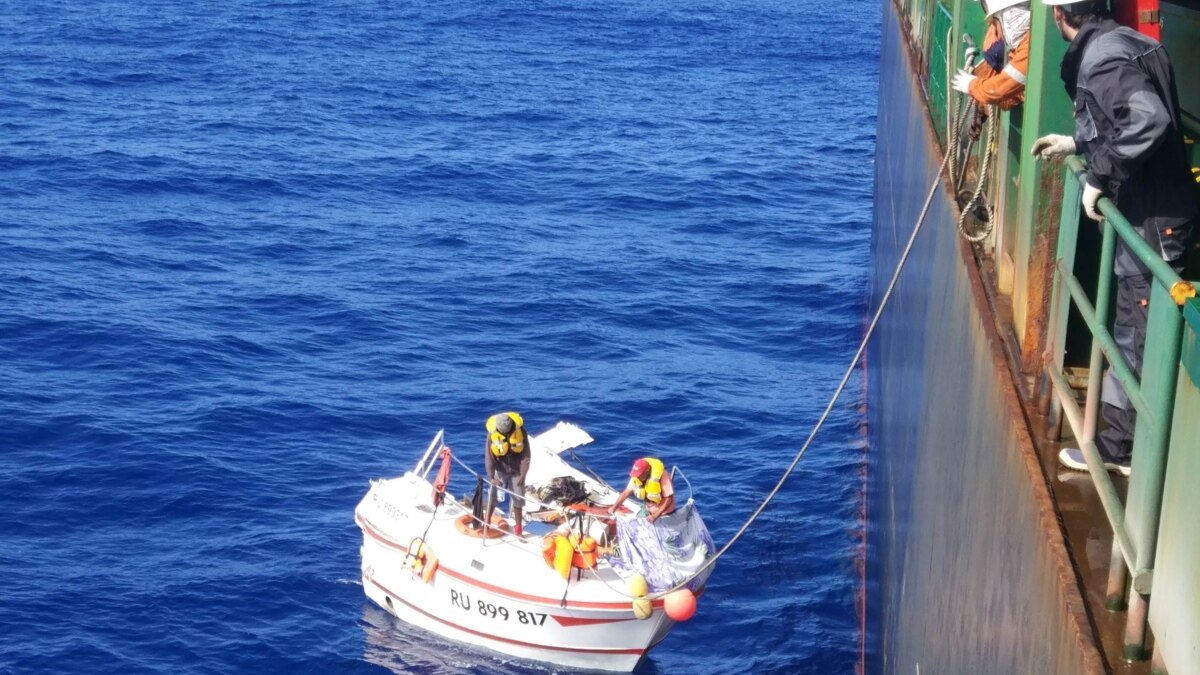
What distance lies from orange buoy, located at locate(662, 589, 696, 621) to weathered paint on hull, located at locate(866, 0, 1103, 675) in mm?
2514

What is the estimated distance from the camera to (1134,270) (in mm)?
5547

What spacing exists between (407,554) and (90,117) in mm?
35781

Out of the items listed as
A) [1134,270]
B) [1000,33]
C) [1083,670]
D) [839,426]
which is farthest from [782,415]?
[1083,670]

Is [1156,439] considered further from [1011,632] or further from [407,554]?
[407,554]

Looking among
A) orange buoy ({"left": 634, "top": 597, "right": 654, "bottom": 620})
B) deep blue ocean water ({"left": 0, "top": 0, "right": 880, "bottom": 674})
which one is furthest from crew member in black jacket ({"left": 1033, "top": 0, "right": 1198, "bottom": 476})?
deep blue ocean water ({"left": 0, "top": 0, "right": 880, "bottom": 674})

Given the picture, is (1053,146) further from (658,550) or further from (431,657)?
(431,657)

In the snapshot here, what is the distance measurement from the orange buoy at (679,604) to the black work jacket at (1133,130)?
10959 mm

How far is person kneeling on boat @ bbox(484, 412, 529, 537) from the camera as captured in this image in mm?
15984

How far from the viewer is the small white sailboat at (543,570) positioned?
16.3 m

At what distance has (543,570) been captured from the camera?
16594 millimetres

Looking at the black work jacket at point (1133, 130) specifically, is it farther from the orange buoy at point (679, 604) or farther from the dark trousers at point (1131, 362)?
the orange buoy at point (679, 604)

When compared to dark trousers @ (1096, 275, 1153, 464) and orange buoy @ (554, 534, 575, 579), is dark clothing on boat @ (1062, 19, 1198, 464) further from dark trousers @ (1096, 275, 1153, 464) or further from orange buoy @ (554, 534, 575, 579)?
orange buoy @ (554, 534, 575, 579)

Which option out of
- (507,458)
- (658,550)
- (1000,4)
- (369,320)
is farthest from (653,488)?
(369,320)

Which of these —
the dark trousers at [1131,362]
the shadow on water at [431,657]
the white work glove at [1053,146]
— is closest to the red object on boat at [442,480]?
the shadow on water at [431,657]
